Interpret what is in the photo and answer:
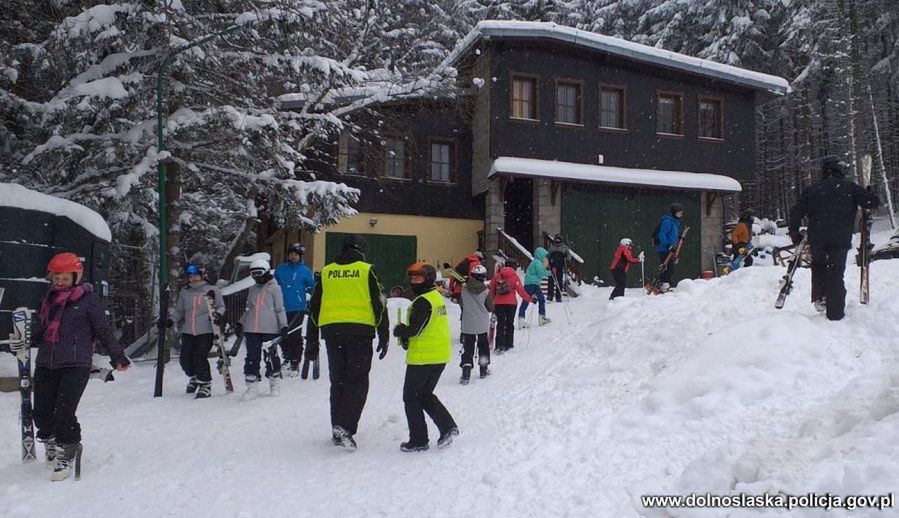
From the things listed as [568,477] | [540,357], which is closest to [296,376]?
[540,357]

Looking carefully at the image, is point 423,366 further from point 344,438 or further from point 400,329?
point 344,438

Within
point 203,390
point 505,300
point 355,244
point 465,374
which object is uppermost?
point 355,244

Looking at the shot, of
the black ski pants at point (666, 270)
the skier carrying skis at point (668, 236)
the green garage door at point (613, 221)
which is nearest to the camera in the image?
the skier carrying skis at point (668, 236)

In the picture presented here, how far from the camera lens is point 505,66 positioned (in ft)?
65.4

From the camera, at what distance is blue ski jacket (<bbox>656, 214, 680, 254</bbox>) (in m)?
12.5

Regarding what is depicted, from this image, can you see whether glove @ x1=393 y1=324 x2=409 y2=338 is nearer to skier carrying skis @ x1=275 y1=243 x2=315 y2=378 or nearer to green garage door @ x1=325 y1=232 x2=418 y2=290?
skier carrying skis @ x1=275 y1=243 x2=315 y2=378

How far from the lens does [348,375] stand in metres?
5.61

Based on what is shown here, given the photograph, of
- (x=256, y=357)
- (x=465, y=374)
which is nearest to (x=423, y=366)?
(x=465, y=374)

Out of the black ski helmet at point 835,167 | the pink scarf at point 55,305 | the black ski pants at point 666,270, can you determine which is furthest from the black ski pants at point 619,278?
the pink scarf at point 55,305

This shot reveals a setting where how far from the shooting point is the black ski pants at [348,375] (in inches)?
220

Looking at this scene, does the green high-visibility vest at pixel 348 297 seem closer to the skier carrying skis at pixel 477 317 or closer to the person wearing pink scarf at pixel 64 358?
the person wearing pink scarf at pixel 64 358

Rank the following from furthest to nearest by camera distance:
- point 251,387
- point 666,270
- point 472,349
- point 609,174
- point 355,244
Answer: point 609,174 → point 666,270 → point 472,349 → point 251,387 → point 355,244

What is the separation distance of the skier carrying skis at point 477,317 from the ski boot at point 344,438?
3.42 meters

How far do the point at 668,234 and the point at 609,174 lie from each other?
26.9 ft
